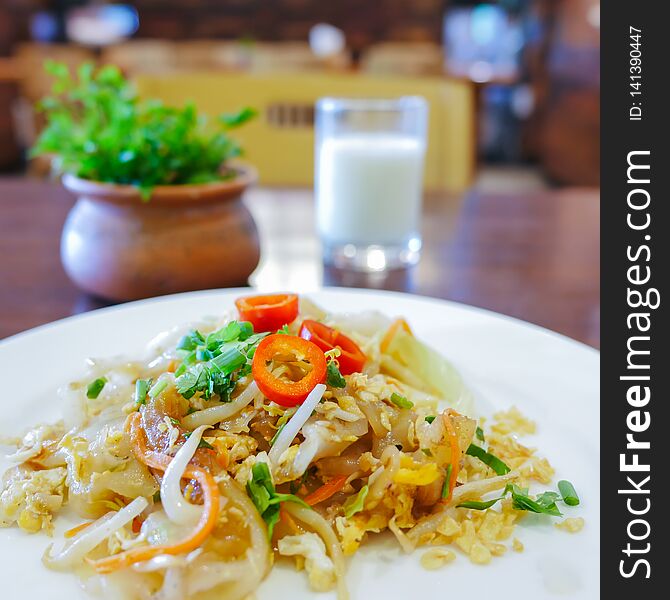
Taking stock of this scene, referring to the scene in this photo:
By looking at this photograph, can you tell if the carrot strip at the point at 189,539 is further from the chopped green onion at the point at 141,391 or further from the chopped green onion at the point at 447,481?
the chopped green onion at the point at 447,481

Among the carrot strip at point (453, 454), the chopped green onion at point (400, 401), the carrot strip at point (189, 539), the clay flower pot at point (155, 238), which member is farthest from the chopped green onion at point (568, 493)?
the clay flower pot at point (155, 238)

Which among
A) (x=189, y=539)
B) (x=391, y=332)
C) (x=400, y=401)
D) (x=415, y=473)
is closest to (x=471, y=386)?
(x=391, y=332)

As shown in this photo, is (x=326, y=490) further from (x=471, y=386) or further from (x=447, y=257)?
(x=447, y=257)

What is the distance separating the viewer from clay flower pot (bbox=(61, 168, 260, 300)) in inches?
68.5

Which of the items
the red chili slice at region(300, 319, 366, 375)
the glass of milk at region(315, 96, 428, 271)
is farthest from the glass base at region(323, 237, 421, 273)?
the red chili slice at region(300, 319, 366, 375)

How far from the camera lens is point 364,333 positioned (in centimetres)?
144

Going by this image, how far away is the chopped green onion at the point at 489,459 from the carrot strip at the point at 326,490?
0.22 metres

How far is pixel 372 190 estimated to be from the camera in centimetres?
224

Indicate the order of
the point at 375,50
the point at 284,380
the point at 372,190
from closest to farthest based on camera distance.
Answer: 1. the point at 284,380
2. the point at 372,190
3. the point at 375,50

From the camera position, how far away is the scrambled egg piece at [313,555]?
0.93m

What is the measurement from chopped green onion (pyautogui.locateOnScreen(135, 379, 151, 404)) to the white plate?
22cm

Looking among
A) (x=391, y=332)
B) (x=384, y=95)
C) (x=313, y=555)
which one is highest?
(x=384, y=95)

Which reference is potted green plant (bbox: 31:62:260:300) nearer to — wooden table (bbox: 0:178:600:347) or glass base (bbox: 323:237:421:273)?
wooden table (bbox: 0:178:600:347)

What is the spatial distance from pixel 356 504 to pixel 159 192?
38.9 inches
